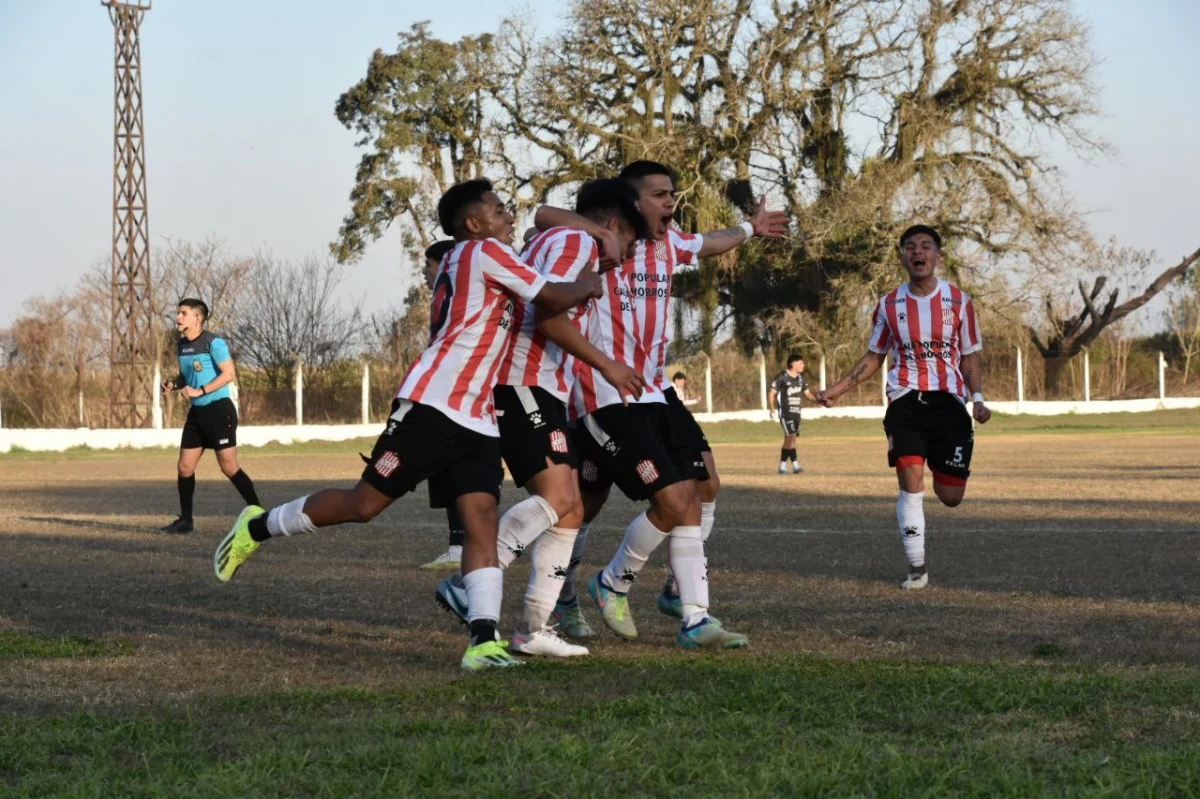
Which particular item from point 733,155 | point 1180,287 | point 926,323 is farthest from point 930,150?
point 926,323

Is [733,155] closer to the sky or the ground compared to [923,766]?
closer to the sky

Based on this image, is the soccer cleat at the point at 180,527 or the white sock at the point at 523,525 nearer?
the white sock at the point at 523,525

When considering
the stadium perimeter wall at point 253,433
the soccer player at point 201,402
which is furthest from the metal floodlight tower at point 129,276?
the soccer player at point 201,402

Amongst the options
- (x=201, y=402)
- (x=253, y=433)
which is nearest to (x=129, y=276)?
(x=253, y=433)

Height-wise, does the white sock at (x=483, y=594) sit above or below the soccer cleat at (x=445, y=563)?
above

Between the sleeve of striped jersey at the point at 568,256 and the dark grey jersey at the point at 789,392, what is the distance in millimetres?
17590

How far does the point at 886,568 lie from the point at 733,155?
124 ft

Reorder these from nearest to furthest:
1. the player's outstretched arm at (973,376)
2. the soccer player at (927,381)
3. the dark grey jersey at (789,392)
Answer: the soccer player at (927,381) → the player's outstretched arm at (973,376) → the dark grey jersey at (789,392)

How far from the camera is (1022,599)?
8.08 meters

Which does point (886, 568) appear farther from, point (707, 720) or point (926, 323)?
point (707, 720)

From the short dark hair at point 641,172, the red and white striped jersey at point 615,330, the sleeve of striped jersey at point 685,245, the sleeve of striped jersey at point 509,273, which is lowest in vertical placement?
the red and white striped jersey at point 615,330

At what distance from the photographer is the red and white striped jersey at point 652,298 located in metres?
6.87

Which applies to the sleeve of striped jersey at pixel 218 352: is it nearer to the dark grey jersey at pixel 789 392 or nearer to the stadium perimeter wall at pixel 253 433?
the dark grey jersey at pixel 789 392

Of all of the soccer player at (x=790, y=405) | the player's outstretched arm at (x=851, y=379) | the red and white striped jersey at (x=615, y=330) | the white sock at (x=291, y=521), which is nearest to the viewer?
the white sock at (x=291, y=521)
